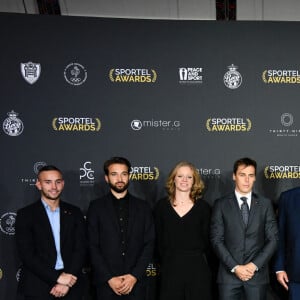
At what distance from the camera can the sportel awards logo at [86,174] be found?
410 centimetres

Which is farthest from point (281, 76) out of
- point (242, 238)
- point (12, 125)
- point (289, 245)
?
point (12, 125)

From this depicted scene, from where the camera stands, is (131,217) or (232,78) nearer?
(131,217)

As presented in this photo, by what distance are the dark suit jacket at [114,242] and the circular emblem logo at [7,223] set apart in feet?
3.65

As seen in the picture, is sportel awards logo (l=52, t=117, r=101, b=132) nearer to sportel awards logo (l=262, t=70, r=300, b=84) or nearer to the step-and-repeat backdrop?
the step-and-repeat backdrop

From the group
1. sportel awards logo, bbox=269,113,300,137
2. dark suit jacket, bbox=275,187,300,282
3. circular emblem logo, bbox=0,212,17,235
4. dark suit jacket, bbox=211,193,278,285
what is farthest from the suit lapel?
sportel awards logo, bbox=269,113,300,137

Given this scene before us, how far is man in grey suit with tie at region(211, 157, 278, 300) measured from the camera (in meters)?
3.19

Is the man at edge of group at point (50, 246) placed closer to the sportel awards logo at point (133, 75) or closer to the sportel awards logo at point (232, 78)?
the sportel awards logo at point (133, 75)

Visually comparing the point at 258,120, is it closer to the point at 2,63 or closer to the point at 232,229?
the point at 232,229

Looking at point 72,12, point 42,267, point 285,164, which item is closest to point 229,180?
point 285,164

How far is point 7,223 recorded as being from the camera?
4.04m

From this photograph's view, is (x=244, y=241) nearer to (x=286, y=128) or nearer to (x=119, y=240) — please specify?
(x=119, y=240)

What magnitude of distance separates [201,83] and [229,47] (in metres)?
0.46

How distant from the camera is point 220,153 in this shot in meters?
4.19

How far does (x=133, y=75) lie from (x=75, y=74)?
1.81ft
